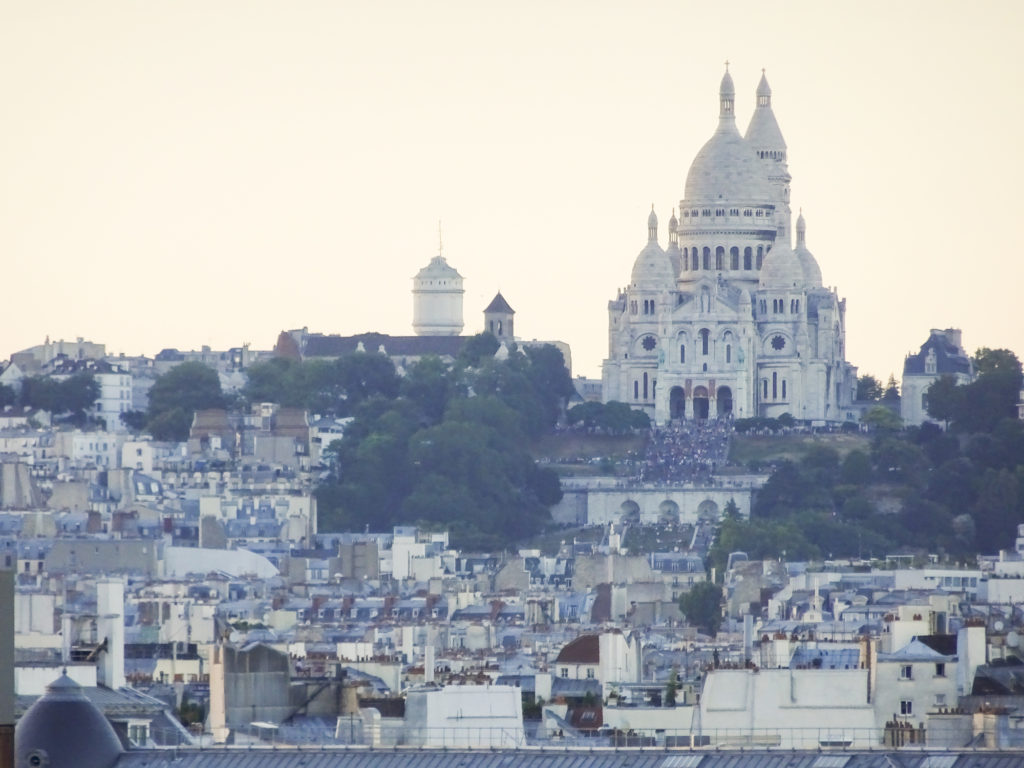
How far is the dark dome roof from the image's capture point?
36469 mm

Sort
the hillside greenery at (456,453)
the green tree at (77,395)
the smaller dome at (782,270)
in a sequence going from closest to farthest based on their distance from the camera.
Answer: the hillside greenery at (456,453) < the green tree at (77,395) < the smaller dome at (782,270)

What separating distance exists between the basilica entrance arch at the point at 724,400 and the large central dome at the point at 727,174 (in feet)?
36.6

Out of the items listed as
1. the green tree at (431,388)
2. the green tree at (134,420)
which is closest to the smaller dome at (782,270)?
the green tree at (431,388)

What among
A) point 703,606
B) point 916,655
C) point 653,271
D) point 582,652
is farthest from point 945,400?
point 916,655

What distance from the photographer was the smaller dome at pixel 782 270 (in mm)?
175125

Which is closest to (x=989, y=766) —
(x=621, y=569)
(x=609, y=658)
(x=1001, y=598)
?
(x=609, y=658)

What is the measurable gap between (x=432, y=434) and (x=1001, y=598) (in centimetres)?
6647

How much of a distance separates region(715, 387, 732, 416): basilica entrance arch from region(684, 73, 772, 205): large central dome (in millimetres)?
11165

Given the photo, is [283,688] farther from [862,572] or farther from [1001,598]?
[862,572]

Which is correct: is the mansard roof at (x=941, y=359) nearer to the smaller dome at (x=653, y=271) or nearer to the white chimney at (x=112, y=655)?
the smaller dome at (x=653, y=271)

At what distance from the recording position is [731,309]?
173625mm

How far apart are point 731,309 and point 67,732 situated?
137199mm

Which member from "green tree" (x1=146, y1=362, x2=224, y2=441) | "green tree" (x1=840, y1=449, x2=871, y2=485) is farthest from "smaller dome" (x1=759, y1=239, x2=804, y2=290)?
"green tree" (x1=840, y1=449, x2=871, y2=485)

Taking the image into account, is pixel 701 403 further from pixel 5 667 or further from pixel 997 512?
pixel 5 667
